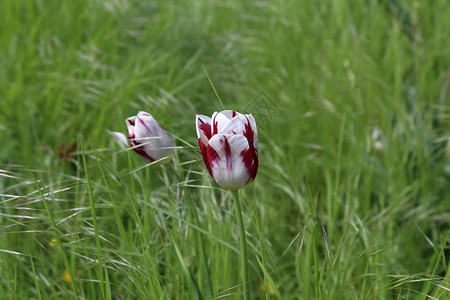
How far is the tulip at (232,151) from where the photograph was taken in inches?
25.8

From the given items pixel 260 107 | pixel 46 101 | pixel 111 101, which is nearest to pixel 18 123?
pixel 46 101

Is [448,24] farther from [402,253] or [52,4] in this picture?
[52,4]

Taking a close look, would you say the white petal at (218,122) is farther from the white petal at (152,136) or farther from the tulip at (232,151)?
the white petal at (152,136)

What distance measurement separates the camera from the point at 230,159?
66 centimetres

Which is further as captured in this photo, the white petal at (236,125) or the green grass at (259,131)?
the green grass at (259,131)

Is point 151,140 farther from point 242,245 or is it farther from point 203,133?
point 242,245

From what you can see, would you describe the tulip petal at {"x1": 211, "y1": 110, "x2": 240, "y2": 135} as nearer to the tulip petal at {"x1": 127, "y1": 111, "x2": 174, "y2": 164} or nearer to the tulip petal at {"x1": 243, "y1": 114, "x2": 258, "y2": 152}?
the tulip petal at {"x1": 243, "y1": 114, "x2": 258, "y2": 152}

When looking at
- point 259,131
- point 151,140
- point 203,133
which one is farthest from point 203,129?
point 259,131

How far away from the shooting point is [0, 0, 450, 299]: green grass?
→ 1.03 m

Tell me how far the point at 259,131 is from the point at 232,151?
2.93ft

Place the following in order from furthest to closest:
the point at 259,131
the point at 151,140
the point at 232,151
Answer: the point at 259,131 → the point at 151,140 → the point at 232,151

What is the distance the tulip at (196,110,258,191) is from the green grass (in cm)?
21

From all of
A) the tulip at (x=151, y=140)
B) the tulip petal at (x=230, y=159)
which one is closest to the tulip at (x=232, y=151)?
the tulip petal at (x=230, y=159)

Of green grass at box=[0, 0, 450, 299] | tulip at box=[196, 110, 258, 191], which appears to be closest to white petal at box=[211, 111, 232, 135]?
tulip at box=[196, 110, 258, 191]
